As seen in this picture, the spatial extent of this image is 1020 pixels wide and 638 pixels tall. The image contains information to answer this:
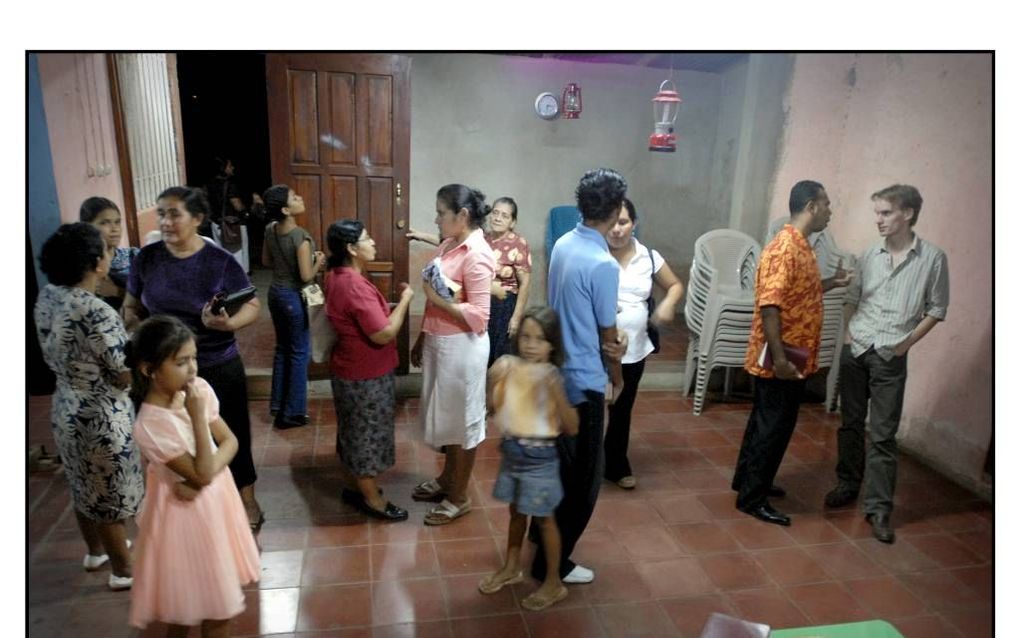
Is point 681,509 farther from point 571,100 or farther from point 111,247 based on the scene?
point 111,247

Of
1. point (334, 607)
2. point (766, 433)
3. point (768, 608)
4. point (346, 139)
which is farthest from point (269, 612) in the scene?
point (346, 139)

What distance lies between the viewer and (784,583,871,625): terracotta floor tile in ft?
6.59

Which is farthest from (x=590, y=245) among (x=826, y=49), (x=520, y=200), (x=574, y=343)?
(x=520, y=200)

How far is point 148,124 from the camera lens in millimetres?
2133

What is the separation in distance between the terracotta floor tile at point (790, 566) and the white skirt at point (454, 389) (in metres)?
1.08

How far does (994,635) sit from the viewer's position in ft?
6.04

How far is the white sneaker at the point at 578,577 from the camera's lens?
6.89 feet

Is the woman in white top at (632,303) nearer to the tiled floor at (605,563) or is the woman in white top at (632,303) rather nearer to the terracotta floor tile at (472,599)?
the tiled floor at (605,563)

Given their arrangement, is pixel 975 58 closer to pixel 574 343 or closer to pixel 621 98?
pixel 574 343

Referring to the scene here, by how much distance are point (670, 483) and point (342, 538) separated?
53.5 inches

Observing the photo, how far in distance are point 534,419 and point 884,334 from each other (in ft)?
4.63

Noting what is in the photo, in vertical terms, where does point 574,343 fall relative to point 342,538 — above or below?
above

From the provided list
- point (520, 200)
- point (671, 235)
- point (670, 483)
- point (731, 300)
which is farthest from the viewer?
point (520, 200)

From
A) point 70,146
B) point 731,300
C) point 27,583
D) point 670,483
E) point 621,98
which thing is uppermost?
point 621,98
